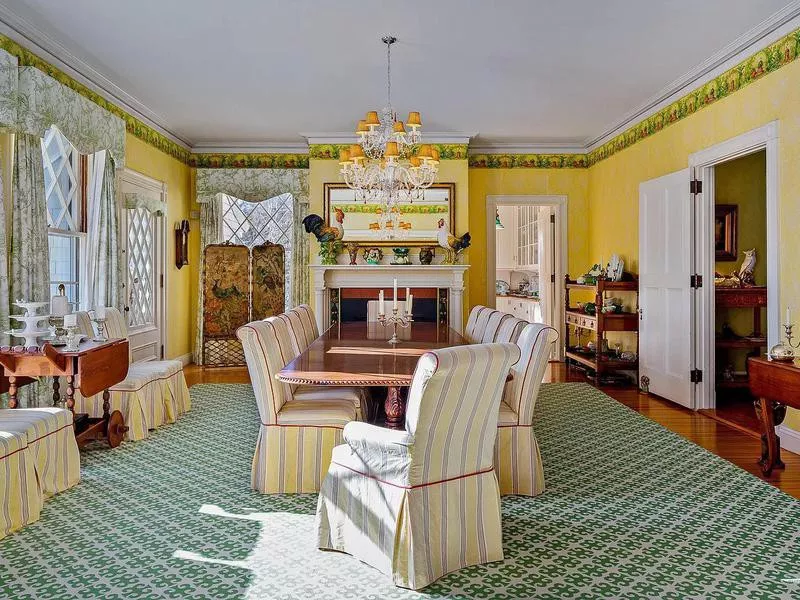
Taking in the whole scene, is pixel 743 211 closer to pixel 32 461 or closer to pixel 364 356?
pixel 364 356

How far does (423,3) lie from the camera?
12.2 feet

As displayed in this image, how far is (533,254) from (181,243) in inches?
198

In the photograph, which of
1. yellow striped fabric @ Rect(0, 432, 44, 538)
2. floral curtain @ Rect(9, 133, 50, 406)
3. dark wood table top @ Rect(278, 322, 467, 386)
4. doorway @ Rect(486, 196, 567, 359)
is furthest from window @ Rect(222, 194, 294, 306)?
yellow striped fabric @ Rect(0, 432, 44, 538)

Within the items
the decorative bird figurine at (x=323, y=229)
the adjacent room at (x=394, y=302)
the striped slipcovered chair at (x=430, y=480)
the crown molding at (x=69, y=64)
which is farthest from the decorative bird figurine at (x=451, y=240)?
the striped slipcovered chair at (x=430, y=480)

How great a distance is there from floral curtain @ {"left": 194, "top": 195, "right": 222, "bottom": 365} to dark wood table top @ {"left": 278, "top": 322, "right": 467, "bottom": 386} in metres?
3.22

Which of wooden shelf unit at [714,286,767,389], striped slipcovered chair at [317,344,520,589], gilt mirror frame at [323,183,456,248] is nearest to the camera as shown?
striped slipcovered chair at [317,344,520,589]

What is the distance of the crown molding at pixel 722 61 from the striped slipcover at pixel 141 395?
4.79 metres

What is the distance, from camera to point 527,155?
7730 millimetres

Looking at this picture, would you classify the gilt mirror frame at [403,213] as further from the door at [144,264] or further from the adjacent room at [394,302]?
the door at [144,264]

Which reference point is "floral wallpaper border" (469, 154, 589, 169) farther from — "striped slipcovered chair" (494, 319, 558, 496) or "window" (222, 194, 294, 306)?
"striped slipcovered chair" (494, 319, 558, 496)

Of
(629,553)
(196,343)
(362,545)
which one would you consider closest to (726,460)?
(629,553)

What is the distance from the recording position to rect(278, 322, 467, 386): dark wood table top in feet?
9.24

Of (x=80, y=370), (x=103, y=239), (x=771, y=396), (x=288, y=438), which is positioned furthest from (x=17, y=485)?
(x=771, y=396)

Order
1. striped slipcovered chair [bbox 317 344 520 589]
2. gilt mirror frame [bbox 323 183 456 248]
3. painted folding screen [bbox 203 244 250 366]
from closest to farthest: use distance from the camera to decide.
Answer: striped slipcovered chair [bbox 317 344 520 589] → gilt mirror frame [bbox 323 183 456 248] → painted folding screen [bbox 203 244 250 366]
